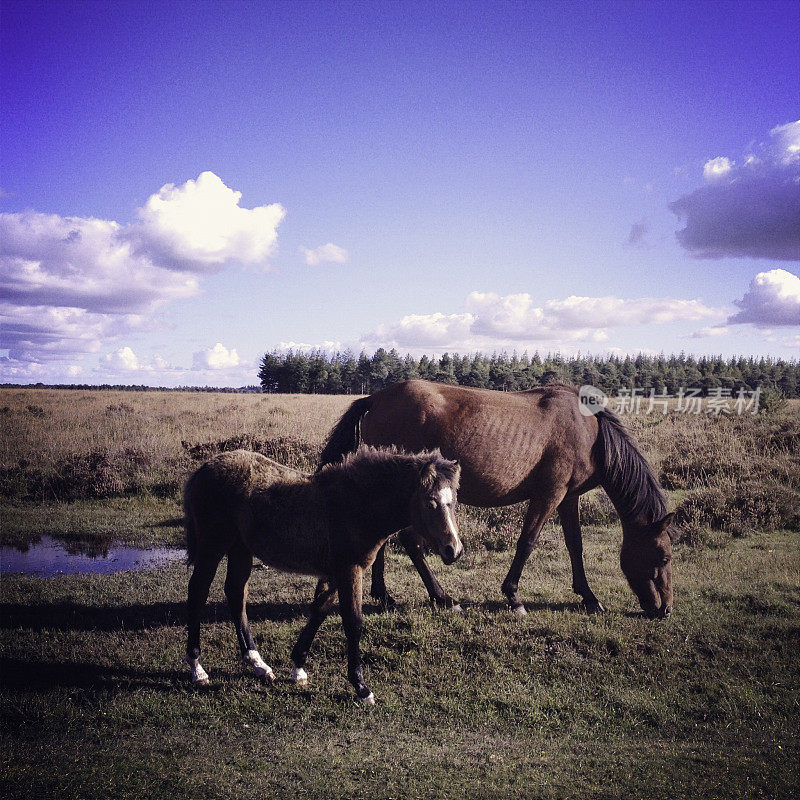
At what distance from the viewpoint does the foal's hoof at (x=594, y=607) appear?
6875 millimetres

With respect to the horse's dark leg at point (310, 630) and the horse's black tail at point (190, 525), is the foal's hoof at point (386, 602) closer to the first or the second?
the horse's dark leg at point (310, 630)

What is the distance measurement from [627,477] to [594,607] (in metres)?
1.78

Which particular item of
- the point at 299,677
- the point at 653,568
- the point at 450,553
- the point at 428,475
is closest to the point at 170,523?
the point at 299,677

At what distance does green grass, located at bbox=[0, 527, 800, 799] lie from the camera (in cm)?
357

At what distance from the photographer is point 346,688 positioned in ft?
16.0

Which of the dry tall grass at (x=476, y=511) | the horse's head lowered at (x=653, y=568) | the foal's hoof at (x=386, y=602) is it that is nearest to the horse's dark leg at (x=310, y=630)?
the foal's hoof at (x=386, y=602)

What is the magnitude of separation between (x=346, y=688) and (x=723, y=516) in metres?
9.46

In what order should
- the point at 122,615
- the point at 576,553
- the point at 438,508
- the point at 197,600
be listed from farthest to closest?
1. the point at 576,553
2. the point at 122,615
3. the point at 197,600
4. the point at 438,508

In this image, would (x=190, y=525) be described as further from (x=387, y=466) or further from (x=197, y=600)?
(x=387, y=466)

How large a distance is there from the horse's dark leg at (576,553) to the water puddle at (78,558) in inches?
257

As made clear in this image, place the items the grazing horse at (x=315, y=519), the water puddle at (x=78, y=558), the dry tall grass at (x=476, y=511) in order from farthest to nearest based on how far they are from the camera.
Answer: the dry tall grass at (x=476, y=511) < the water puddle at (x=78, y=558) < the grazing horse at (x=315, y=519)

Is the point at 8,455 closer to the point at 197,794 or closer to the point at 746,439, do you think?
the point at 197,794

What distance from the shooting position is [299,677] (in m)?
4.92

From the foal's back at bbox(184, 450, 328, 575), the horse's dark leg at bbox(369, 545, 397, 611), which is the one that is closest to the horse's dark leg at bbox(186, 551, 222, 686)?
the foal's back at bbox(184, 450, 328, 575)
